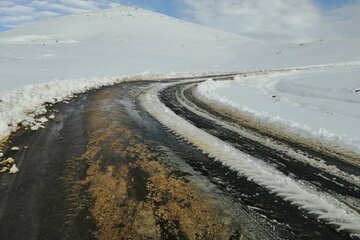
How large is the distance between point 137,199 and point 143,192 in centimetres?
21

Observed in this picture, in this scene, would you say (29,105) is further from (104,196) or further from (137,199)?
(137,199)

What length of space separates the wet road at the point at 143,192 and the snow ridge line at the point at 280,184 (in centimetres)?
14

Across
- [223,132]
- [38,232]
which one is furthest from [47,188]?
[223,132]

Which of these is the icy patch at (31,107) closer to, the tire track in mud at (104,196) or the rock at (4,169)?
the tire track in mud at (104,196)

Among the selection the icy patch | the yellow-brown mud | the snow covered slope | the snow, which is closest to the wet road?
the yellow-brown mud

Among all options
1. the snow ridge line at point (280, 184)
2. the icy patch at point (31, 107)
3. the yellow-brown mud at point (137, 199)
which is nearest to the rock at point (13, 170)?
the yellow-brown mud at point (137, 199)

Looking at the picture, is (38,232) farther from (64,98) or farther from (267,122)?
(64,98)

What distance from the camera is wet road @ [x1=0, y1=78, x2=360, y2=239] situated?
12.3 feet

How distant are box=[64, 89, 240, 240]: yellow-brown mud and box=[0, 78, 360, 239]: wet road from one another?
0.04 feet

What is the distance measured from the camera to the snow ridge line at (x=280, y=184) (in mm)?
4027

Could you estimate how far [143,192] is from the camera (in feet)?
15.1

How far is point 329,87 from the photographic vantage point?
Result: 19219 millimetres

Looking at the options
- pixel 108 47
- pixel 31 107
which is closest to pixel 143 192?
pixel 31 107

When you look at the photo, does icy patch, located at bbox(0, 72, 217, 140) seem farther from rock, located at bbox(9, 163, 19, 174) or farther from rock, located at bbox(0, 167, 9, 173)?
rock, located at bbox(9, 163, 19, 174)
